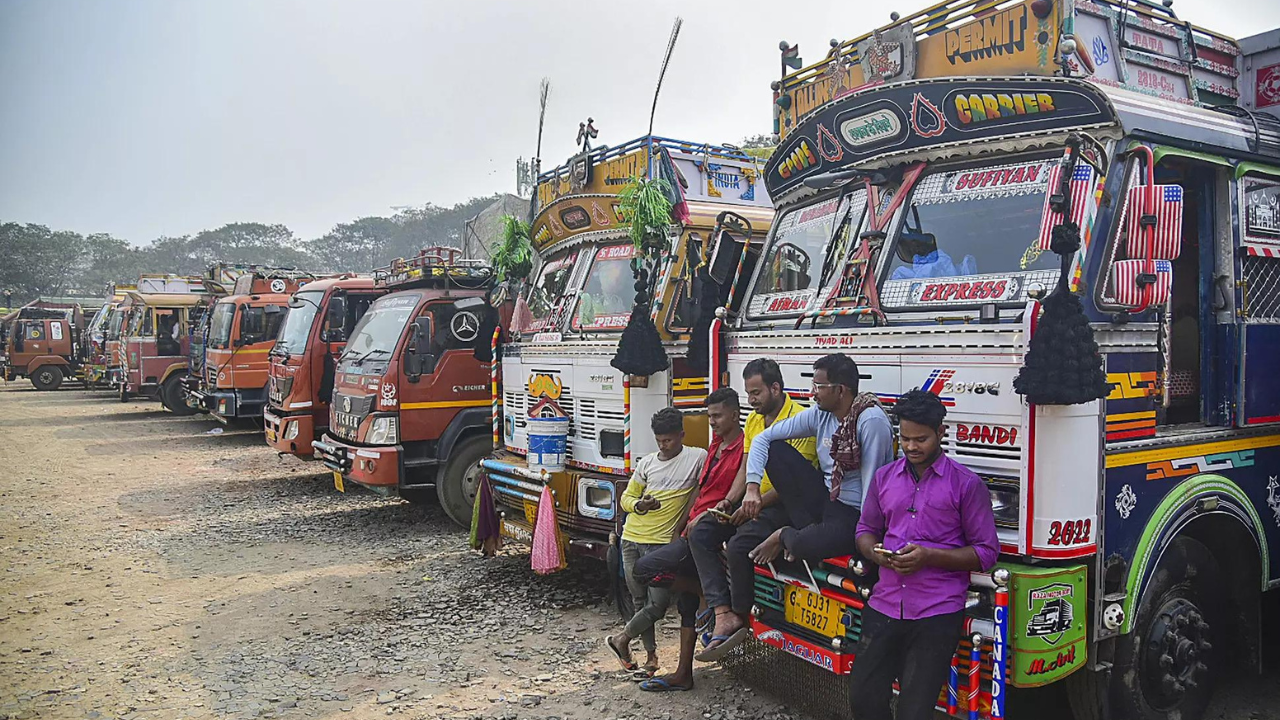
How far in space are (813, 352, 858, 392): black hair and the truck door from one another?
184cm

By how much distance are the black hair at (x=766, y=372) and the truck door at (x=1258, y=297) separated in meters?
2.10

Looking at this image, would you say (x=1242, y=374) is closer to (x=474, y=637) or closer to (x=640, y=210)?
(x=640, y=210)

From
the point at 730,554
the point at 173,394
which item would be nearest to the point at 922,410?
the point at 730,554

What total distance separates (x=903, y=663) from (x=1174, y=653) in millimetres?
1442

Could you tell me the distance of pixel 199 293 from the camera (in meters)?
20.7

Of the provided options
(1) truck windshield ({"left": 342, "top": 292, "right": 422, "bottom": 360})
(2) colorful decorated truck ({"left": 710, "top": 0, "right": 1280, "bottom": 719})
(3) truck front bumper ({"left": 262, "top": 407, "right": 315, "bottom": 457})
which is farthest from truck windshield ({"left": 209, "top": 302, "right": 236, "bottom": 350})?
(2) colorful decorated truck ({"left": 710, "top": 0, "right": 1280, "bottom": 719})

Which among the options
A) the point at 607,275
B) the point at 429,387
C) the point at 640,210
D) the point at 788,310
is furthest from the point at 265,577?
the point at 788,310

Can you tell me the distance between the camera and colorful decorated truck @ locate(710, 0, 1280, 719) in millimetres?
3312

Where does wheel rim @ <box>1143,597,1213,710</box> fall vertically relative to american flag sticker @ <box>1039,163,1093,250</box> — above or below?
below

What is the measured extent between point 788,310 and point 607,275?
2.41m

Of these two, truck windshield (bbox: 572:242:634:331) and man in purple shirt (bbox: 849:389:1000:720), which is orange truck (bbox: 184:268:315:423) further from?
man in purple shirt (bbox: 849:389:1000:720)

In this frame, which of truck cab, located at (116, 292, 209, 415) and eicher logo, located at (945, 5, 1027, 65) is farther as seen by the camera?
truck cab, located at (116, 292, 209, 415)

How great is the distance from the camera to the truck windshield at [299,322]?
10.9m

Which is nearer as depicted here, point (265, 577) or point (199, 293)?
point (265, 577)
